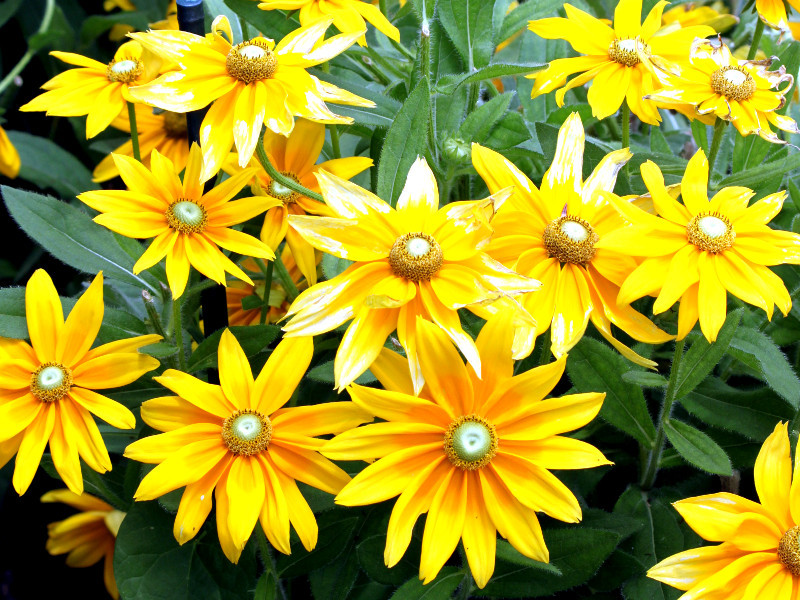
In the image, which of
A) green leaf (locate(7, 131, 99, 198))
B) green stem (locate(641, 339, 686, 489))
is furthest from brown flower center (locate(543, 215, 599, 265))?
green leaf (locate(7, 131, 99, 198))

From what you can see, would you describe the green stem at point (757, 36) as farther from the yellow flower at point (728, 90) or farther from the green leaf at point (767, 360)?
the green leaf at point (767, 360)

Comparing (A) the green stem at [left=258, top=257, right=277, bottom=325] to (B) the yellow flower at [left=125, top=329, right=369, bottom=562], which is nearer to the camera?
(B) the yellow flower at [left=125, top=329, right=369, bottom=562]

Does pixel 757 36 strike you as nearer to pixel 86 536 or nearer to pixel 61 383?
pixel 61 383

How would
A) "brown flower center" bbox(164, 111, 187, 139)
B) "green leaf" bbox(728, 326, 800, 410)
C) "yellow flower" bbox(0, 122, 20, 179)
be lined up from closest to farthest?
"green leaf" bbox(728, 326, 800, 410)
"brown flower center" bbox(164, 111, 187, 139)
"yellow flower" bbox(0, 122, 20, 179)

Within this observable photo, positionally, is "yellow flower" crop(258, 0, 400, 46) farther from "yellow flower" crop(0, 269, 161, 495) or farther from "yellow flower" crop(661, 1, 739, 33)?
"yellow flower" crop(661, 1, 739, 33)

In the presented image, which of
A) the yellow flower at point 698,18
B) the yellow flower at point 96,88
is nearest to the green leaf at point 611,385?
the yellow flower at point 96,88

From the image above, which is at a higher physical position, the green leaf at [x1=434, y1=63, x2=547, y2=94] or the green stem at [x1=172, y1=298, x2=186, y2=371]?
the green leaf at [x1=434, y1=63, x2=547, y2=94]
